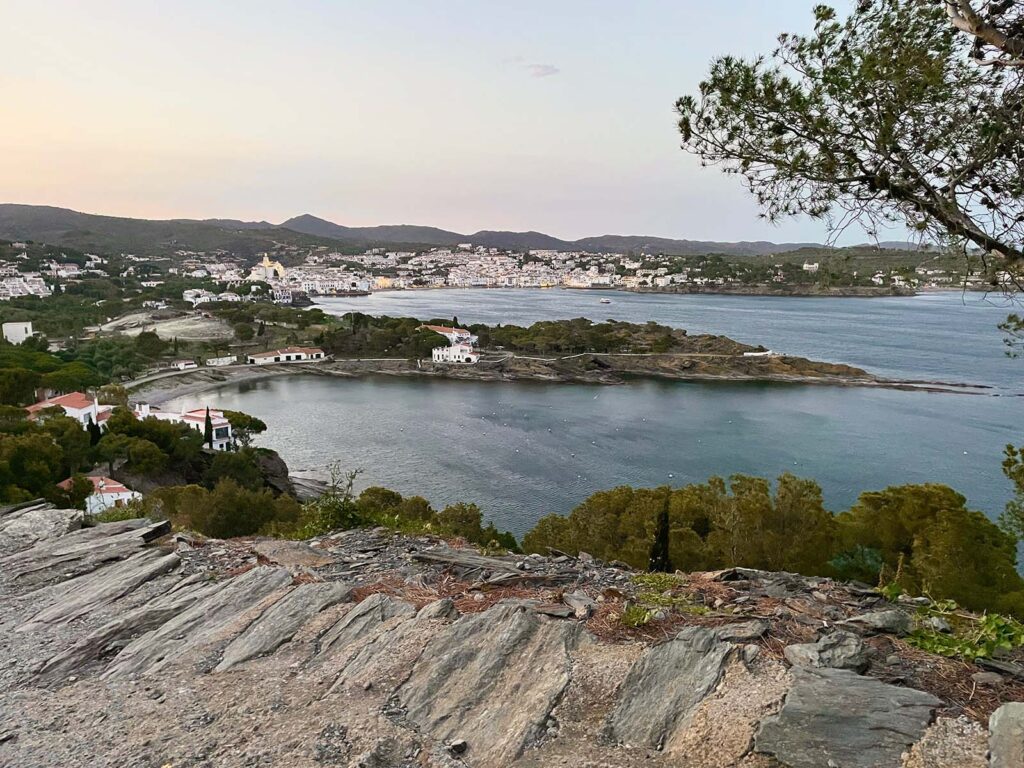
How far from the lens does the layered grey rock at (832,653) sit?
290cm

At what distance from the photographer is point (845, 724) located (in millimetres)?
2469

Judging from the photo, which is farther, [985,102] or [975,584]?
[975,584]

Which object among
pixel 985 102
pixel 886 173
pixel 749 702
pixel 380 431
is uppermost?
pixel 985 102

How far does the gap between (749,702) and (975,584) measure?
279 inches

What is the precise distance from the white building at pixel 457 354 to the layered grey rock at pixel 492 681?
4498cm

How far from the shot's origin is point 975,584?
25.4 feet

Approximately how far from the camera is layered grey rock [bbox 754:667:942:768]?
2340 mm

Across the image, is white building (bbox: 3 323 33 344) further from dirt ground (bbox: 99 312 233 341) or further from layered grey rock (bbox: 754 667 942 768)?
layered grey rock (bbox: 754 667 942 768)

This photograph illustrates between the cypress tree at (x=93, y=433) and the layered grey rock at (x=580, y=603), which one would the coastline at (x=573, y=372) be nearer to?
the cypress tree at (x=93, y=433)

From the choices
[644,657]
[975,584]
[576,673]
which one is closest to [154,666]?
[576,673]

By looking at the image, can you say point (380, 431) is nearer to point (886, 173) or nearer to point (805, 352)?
point (886, 173)

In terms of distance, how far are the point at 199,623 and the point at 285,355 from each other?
159 feet

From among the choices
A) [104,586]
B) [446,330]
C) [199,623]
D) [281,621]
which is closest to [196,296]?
[446,330]

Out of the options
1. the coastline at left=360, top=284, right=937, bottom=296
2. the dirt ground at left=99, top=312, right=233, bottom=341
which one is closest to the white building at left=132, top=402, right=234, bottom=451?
the dirt ground at left=99, top=312, right=233, bottom=341
